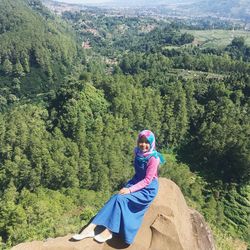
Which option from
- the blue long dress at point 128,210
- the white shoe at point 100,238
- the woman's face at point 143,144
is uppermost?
the woman's face at point 143,144

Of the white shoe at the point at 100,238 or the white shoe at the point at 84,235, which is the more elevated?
the white shoe at the point at 100,238

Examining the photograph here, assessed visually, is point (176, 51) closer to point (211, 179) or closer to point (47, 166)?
point (211, 179)

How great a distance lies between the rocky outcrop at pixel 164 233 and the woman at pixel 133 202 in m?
0.35

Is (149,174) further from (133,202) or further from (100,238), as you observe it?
(100,238)

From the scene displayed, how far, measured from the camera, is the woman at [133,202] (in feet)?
47.8

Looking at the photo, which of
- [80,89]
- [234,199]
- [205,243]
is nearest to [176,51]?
[80,89]

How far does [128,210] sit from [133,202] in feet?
1.04

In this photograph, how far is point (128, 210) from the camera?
14867mm

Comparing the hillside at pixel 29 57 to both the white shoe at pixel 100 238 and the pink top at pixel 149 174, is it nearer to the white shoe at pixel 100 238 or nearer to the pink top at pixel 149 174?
the pink top at pixel 149 174

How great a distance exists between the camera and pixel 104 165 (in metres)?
56.7

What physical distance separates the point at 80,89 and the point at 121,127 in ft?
37.4

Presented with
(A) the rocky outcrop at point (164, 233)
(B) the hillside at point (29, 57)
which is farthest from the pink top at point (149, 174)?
(B) the hillside at point (29, 57)

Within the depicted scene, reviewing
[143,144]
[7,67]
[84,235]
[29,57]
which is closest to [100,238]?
[84,235]

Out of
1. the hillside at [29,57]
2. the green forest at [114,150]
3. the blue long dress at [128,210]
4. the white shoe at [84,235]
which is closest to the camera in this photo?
the blue long dress at [128,210]
